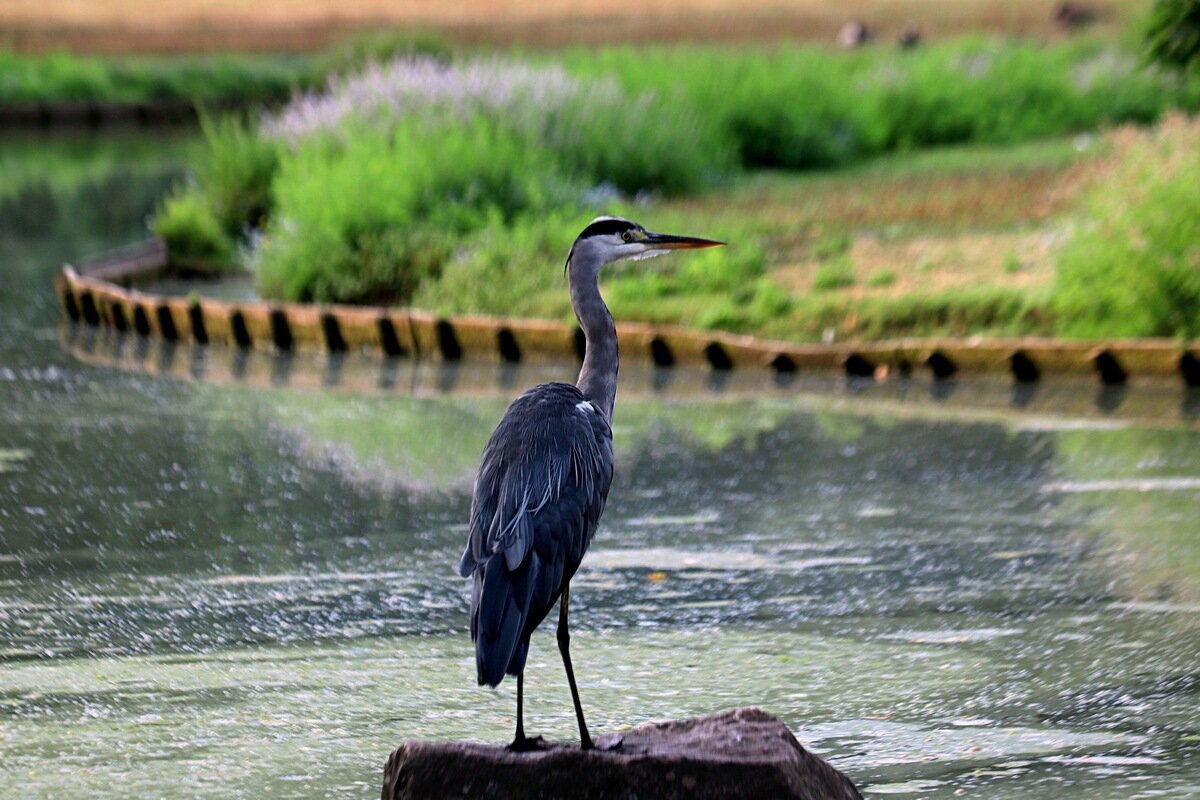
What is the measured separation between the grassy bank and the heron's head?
7.88 m

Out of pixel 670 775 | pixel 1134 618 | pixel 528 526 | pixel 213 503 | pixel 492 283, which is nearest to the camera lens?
pixel 670 775

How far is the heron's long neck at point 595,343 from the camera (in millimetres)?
6320

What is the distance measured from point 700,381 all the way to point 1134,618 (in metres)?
6.29

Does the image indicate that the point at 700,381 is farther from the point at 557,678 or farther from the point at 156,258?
the point at 156,258

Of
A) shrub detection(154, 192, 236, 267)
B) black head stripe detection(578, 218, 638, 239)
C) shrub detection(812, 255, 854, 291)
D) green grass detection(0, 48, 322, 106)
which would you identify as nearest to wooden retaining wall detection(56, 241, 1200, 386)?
shrub detection(812, 255, 854, 291)

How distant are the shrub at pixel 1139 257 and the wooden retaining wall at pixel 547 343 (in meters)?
0.56

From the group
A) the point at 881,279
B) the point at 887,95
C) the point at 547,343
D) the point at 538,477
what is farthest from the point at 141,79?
the point at 538,477

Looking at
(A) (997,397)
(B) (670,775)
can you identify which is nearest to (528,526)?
(B) (670,775)

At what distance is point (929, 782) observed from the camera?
596cm

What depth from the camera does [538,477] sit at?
574 cm

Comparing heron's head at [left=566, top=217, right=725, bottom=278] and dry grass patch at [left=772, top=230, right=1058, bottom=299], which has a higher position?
heron's head at [left=566, top=217, right=725, bottom=278]

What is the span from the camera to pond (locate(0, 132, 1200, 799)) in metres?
6.45

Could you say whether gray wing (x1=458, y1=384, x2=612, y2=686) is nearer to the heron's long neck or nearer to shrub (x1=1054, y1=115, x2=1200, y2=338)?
the heron's long neck

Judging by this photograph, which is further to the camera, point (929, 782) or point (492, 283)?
point (492, 283)
